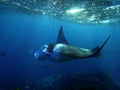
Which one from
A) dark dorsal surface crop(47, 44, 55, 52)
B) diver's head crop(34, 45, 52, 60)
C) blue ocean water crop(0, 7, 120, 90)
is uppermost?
dark dorsal surface crop(47, 44, 55, 52)

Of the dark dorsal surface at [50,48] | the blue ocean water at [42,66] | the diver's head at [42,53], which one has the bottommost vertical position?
the blue ocean water at [42,66]

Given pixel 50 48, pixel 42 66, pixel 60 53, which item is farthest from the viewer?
pixel 42 66

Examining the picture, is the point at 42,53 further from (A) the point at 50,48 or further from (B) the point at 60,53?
(B) the point at 60,53

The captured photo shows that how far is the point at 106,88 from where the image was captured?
58.0 ft

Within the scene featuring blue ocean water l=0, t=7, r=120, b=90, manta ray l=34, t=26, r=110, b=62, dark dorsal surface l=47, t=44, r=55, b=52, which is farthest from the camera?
blue ocean water l=0, t=7, r=120, b=90

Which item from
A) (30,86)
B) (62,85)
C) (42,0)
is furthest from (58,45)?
(42,0)

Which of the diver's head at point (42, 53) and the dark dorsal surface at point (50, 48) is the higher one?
the dark dorsal surface at point (50, 48)

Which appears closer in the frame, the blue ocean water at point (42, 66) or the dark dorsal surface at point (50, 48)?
the dark dorsal surface at point (50, 48)

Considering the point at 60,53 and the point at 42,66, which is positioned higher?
the point at 60,53

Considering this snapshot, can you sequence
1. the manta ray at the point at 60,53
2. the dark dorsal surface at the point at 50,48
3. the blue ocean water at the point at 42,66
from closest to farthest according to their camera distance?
the manta ray at the point at 60,53 → the dark dorsal surface at the point at 50,48 → the blue ocean water at the point at 42,66

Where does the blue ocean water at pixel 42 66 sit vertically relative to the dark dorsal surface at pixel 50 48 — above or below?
below

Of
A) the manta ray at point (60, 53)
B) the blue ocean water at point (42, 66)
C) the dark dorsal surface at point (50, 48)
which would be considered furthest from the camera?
A: the blue ocean water at point (42, 66)

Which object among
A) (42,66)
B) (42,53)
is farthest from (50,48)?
(42,66)

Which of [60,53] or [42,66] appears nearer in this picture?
[60,53]
